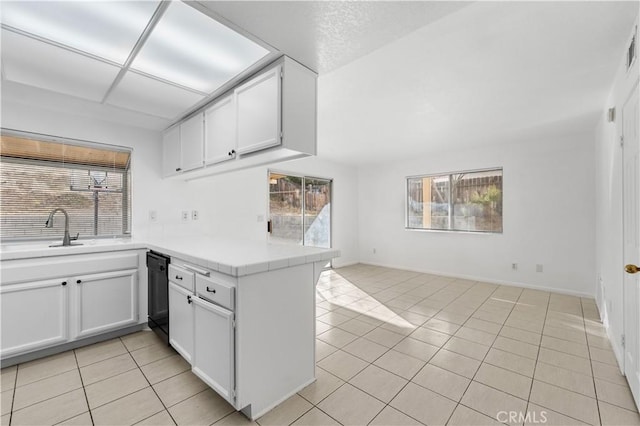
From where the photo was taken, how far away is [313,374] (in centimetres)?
201

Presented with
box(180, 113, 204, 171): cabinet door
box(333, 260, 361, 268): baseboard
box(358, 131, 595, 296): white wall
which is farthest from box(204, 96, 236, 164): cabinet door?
box(358, 131, 595, 296): white wall

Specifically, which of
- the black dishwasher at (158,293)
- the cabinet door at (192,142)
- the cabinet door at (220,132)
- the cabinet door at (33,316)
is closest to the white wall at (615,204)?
the cabinet door at (220,132)

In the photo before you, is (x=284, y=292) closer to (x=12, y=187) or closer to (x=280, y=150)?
(x=280, y=150)

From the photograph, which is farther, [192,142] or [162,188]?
[162,188]

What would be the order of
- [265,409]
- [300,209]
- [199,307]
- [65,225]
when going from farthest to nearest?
[300,209], [65,225], [199,307], [265,409]

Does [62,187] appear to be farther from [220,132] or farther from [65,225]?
[220,132]

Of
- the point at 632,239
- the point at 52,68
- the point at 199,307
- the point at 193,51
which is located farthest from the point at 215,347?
the point at 632,239

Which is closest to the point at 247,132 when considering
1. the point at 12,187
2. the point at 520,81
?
the point at 12,187

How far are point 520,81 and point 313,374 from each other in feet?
9.68

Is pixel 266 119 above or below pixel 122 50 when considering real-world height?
below

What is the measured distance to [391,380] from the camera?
6.71 feet

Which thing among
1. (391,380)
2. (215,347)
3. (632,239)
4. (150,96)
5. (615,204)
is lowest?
(391,380)

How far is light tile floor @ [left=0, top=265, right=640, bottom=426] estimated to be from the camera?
167cm

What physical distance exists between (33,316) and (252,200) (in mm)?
2727
